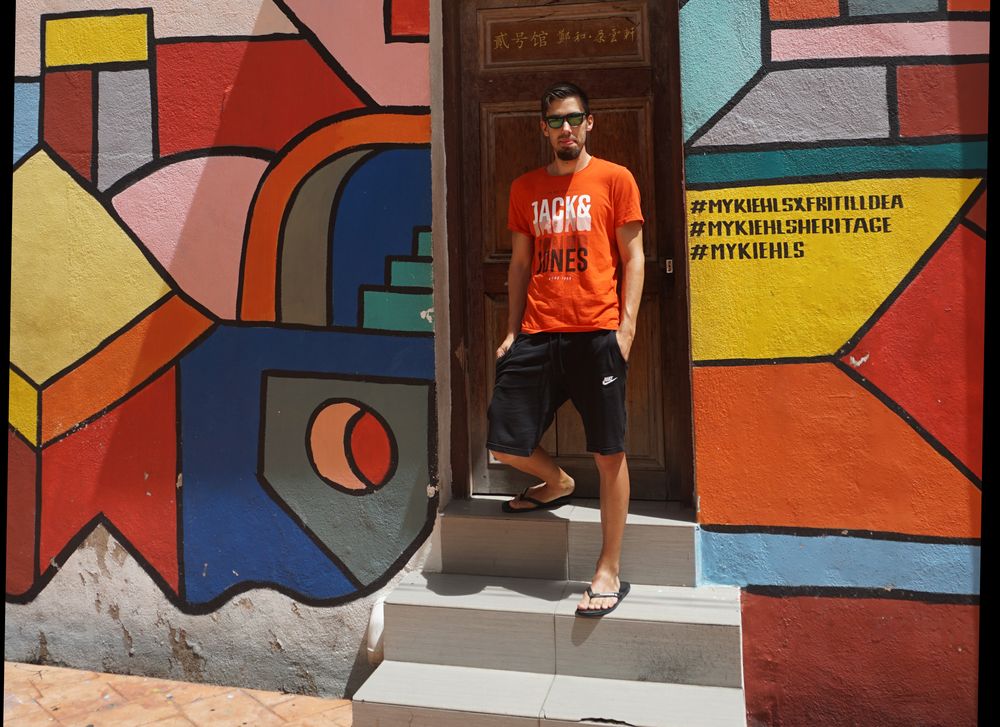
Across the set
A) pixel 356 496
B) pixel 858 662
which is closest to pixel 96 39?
pixel 356 496

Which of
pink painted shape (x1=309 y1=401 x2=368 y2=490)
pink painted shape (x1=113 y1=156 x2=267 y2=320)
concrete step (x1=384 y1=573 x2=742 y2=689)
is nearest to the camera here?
concrete step (x1=384 y1=573 x2=742 y2=689)

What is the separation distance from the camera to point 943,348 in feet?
10.7

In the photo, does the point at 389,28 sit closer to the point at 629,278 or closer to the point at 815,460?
the point at 629,278

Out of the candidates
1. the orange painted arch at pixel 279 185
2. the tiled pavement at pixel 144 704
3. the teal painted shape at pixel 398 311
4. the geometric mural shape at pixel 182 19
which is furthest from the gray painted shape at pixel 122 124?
the tiled pavement at pixel 144 704

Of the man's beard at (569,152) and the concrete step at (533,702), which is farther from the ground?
the man's beard at (569,152)

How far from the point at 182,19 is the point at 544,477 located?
2677 millimetres

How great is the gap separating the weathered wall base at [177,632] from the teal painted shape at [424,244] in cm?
130

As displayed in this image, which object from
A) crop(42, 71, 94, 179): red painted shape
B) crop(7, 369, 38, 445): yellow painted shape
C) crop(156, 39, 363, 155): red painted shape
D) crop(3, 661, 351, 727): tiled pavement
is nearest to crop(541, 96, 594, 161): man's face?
crop(156, 39, 363, 155): red painted shape

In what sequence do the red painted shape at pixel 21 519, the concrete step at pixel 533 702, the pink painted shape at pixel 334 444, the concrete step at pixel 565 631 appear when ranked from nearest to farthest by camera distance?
the concrete step at pixel 533 702 < the concrete step at pixel 565 631 < the pink painted shape at pixel 334 444 < the red painted shape at pixel 21 519

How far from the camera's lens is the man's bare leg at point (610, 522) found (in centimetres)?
329

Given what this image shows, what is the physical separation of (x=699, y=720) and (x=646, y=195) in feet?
7.17

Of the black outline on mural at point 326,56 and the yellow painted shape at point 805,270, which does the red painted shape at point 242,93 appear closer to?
the black outline on mural at point 326,56

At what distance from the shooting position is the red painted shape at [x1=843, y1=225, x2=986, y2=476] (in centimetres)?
324

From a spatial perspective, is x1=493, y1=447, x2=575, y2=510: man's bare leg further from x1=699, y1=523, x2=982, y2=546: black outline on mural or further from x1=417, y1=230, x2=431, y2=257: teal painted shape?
x1=417, y1=230, x2=431, y2=257: teal painted shape
